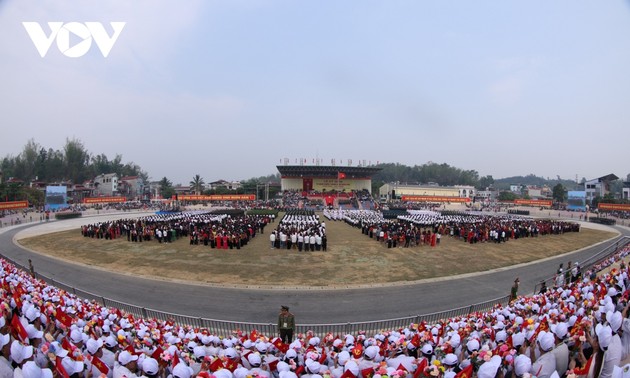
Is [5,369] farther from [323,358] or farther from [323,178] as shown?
[323,178]

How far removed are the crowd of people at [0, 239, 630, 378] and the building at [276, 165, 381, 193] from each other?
6750cm

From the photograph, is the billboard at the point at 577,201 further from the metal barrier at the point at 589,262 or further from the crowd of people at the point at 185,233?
the crowd of people at the point at 185,233

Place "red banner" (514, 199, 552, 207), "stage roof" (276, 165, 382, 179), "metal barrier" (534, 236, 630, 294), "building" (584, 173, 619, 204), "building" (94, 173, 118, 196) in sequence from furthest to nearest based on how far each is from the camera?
"building" (94, 173, 118, 196)
"building" (584, 173, 619, 204)
"stage roof" (276, 165, 382, 179)
"red banner" (514, 199, 552, 207)
"metal barrier" (534, 236, 630, 294)

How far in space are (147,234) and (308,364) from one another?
2285cm

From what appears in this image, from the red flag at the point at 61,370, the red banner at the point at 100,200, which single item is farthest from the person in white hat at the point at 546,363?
Result: the red banner at the point at 100,200

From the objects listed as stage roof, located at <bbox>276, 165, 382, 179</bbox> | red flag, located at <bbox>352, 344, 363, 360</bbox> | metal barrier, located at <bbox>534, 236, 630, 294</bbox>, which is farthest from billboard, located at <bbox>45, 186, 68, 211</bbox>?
metal barrier, located at <bbox>534, 236, 630, 294</bbox>

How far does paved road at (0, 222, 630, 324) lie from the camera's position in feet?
34.9

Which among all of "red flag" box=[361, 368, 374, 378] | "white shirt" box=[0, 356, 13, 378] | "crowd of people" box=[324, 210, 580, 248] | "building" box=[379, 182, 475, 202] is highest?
"building" box=[379, 182, 475, 202]

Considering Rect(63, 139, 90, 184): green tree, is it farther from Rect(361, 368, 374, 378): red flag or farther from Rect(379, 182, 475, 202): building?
Rect(361, 368, 374, 378): red flag

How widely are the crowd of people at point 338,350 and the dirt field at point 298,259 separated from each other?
25.3 feet

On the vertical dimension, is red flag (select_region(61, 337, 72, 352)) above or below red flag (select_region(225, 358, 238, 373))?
above

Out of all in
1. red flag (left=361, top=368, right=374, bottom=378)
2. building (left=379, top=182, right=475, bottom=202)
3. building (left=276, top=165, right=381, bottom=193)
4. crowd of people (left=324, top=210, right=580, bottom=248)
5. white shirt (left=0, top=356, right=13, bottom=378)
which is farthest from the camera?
building (left=379, top=182, right=475, bottom=202)

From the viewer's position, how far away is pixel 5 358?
383cm

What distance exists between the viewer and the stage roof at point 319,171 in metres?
73.9
